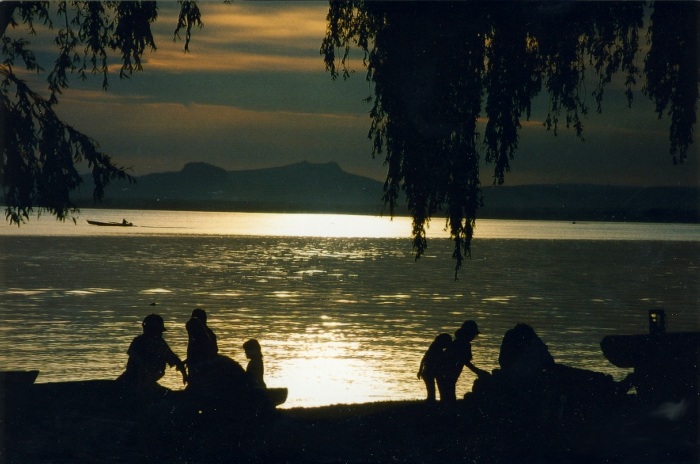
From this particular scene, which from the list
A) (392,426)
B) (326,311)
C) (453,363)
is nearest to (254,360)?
(392,426)

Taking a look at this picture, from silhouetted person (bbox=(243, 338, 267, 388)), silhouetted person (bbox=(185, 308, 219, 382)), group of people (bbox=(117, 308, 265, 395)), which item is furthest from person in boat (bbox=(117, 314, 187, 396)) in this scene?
silhouetted person (bbox=(243, 338, 267, 388))

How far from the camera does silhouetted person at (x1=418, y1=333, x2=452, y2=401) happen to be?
1237 cm

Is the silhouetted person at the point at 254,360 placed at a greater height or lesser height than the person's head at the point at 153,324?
lesser

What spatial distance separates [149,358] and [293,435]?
2131 millimetres

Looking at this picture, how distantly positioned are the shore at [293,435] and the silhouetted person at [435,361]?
635mm

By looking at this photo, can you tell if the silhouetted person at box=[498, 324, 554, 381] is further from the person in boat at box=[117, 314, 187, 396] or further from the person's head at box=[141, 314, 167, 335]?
the person's head at box=[141, 314, 167, 335]

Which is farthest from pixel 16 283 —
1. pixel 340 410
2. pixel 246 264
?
pixel 340 410

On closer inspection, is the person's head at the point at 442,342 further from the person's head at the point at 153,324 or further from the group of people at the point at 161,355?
the person's head at the point at 153,324

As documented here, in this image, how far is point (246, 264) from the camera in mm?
78000

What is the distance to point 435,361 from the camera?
12.5 m

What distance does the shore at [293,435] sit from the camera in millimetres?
10094

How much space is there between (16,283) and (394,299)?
2202 cm

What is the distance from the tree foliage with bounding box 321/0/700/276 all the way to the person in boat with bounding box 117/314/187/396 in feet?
11.6

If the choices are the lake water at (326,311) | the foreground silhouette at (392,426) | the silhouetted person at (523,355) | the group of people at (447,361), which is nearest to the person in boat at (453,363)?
the group of people at (447,361)
